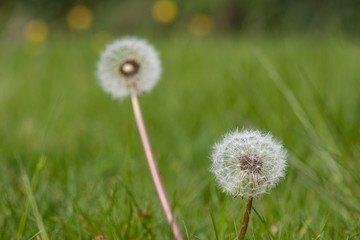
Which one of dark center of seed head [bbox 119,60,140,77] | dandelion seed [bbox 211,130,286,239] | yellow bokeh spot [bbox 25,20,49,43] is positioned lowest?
dandelion seed [bbox 211,130,286,239]

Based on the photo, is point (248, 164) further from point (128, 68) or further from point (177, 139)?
point (177, 139)

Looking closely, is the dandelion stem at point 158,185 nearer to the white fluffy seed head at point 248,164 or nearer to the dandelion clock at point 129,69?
the dandelion clock at point 129,69

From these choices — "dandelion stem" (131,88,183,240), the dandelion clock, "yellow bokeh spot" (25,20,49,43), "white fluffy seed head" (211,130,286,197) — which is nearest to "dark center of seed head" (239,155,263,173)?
"white fluffy seed head" (211,130,286,197)

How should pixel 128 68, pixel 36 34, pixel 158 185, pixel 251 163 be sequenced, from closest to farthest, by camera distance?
pixel 251 163
pixel 158 185
pixel 128 68
pixel 36 34

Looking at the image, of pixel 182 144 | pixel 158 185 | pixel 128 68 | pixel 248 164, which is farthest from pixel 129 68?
pixel 182 144

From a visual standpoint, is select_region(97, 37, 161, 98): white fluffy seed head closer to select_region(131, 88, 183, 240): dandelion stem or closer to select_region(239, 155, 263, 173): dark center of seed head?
select_region(131, 88, 183, 240): dandelion stem

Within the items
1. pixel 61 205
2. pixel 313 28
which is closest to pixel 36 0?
pixel 313 28

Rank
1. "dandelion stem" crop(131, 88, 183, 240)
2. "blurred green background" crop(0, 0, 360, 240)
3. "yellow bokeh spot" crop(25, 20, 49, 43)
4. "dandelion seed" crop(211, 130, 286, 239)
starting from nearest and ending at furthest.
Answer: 1. "dandelion seed" crop(211, 130, 286, 239)
2. "dandelion stem" crop(131, 88, 183, 240)
3. "blurred green background" crop(0, 0, 360, 240)
4. "yellow bokeh spot" crop(25, 20, 49, 43)

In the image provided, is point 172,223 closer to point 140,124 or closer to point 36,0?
point 140,124
